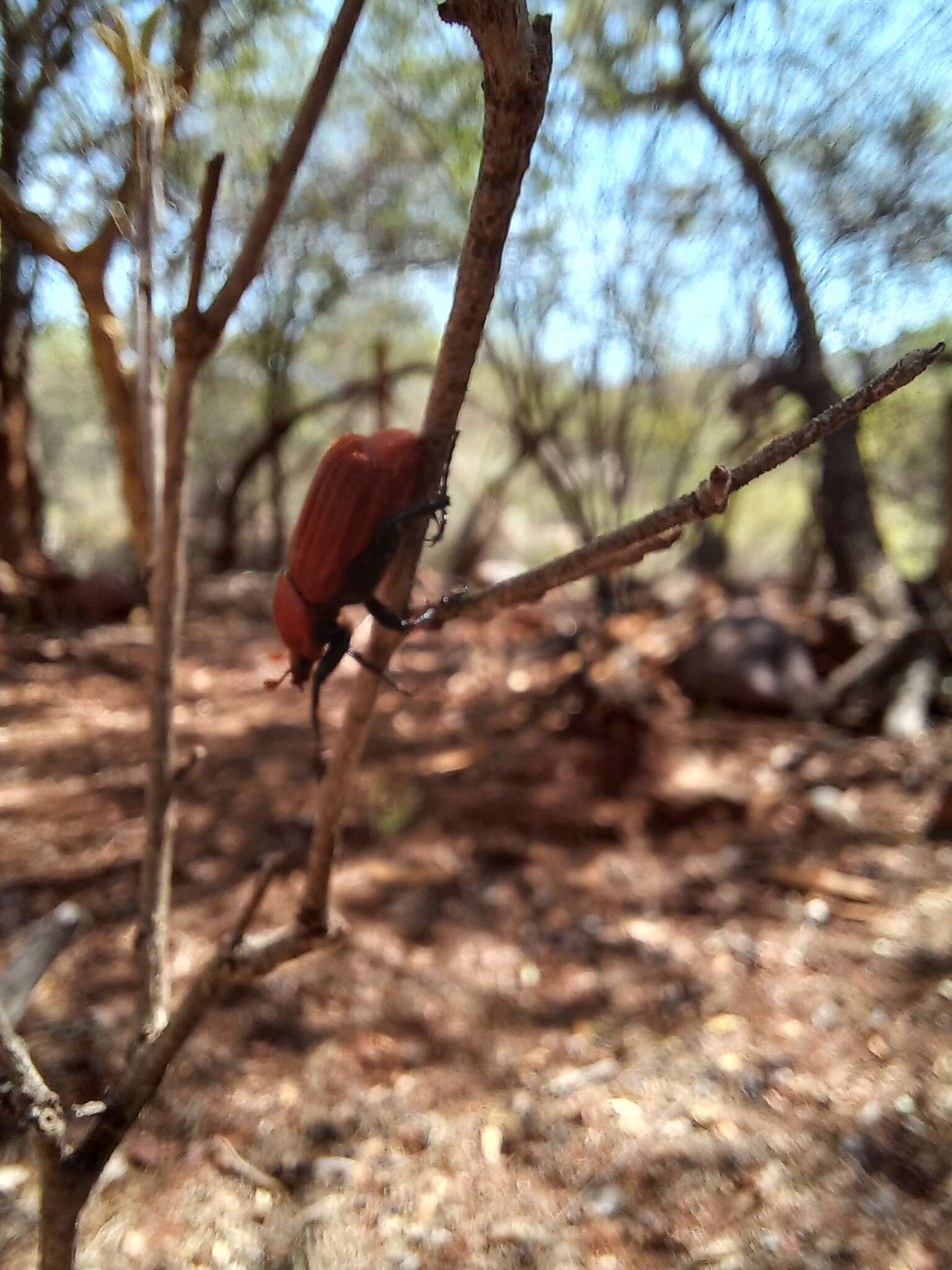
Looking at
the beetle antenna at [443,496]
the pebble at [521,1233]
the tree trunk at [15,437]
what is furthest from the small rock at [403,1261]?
the tree trunk at [15,437]

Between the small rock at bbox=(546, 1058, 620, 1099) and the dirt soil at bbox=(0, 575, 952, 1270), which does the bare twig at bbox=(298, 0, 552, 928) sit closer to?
the dirt soil at bbox=(0, 575, 952, 1270)

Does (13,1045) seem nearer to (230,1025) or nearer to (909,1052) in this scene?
(230,1025)

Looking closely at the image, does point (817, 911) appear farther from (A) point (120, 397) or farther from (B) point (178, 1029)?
(A) point (120, 397)

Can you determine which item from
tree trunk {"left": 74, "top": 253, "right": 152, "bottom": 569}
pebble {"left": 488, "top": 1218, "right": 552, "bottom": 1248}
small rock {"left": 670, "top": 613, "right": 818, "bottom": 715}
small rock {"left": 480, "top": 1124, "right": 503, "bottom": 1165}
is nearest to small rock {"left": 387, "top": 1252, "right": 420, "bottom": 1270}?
pebble {"left": 488, "top": 1218, "right": 552, "bottom": 1248}

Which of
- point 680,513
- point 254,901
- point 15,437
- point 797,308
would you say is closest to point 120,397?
point 254,901

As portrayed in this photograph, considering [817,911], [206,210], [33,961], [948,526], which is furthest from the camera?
→ [948,526]

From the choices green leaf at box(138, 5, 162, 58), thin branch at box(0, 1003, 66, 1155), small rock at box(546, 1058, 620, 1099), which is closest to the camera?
thin branch at box(0, 1003, 66, 1155)
